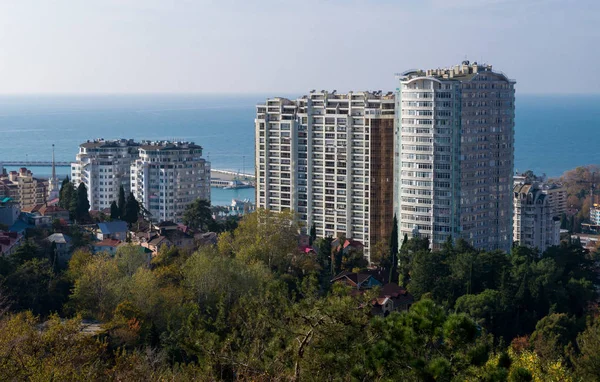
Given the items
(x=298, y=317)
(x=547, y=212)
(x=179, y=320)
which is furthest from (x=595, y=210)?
(x=298, y=317)

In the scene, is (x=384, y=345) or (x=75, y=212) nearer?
(x=384, y=345)

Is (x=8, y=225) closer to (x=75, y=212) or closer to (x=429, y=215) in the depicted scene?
(x=75, y=212)

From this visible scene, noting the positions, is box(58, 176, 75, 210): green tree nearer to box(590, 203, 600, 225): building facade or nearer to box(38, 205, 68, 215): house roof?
box(38, 205, 68, 215): house roof

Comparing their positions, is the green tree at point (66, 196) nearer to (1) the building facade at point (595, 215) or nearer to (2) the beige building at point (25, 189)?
(2) the beige building at point (25, 189)

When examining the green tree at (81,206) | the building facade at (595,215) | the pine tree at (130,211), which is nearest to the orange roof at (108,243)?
the green tree at (81,206)

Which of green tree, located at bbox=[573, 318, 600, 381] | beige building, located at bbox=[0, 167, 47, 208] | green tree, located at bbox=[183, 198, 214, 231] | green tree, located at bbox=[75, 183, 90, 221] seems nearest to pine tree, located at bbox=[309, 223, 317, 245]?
green tree, located at bbox=[183, 198, 214, 231]
